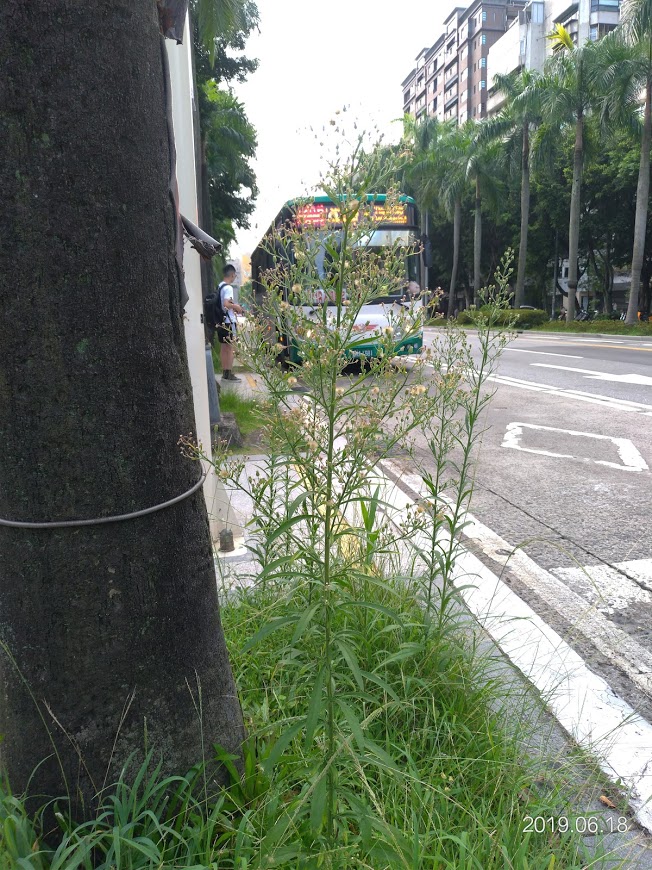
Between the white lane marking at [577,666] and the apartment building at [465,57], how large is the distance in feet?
242

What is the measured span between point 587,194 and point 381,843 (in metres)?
46.6

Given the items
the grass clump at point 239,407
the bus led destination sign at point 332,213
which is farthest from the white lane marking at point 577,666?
the grass clump at point 239,407

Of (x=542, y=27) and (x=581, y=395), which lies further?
(x=542, y=27)

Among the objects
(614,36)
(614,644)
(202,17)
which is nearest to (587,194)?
(614,36)

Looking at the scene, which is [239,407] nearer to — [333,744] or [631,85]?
[333,744]

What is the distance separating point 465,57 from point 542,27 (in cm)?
1829

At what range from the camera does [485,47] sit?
253 feet

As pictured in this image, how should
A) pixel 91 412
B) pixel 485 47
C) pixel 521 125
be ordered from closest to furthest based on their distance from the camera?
pixel 91 412 < pixel 521 125 < pixel 485 47

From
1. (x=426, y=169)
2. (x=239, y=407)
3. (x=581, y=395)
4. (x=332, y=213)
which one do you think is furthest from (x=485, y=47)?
(x=332, y=213)

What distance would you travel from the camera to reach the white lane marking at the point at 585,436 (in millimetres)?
6582

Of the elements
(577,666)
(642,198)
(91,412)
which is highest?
(642,198)

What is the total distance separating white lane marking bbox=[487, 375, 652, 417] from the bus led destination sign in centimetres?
662

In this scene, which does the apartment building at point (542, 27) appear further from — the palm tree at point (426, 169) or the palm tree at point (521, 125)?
the palm tree at point (521, 125)

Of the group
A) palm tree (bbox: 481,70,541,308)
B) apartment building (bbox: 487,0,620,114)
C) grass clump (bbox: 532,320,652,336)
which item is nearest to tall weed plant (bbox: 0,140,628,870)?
grass clump (bbox: 532,320,652,336)
